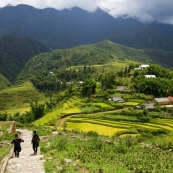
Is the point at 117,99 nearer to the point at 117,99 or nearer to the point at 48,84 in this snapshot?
the point at 117,99

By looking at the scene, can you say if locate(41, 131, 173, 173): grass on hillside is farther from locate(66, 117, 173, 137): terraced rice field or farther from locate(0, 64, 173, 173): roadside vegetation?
locate(66, 117, 173, 137): terraced rice field

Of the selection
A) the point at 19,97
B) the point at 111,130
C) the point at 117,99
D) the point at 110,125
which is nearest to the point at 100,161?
the point at 111,130

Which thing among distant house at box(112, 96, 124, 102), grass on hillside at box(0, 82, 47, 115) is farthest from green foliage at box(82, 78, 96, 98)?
grass on hillside at box(0, 82, 47, 115)

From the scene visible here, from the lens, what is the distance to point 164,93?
8350cm

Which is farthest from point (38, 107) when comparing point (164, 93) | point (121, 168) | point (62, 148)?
point (121, 168)

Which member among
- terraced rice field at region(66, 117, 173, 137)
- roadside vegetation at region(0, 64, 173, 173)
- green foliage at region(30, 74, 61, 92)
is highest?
green foliage at region(30, 74, 61, 92)

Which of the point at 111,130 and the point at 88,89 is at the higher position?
the point at 88,89

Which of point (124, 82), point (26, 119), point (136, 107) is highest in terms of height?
point (124, 82)

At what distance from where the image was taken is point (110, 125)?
172ft

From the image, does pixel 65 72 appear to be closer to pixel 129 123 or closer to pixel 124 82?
pixel 124 82

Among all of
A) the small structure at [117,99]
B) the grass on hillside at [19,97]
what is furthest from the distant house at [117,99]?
the grass on hillside at [19,97]

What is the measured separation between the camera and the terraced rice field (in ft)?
161

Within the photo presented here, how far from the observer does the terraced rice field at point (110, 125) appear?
49.2 m

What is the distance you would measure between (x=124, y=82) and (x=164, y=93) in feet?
69.6
